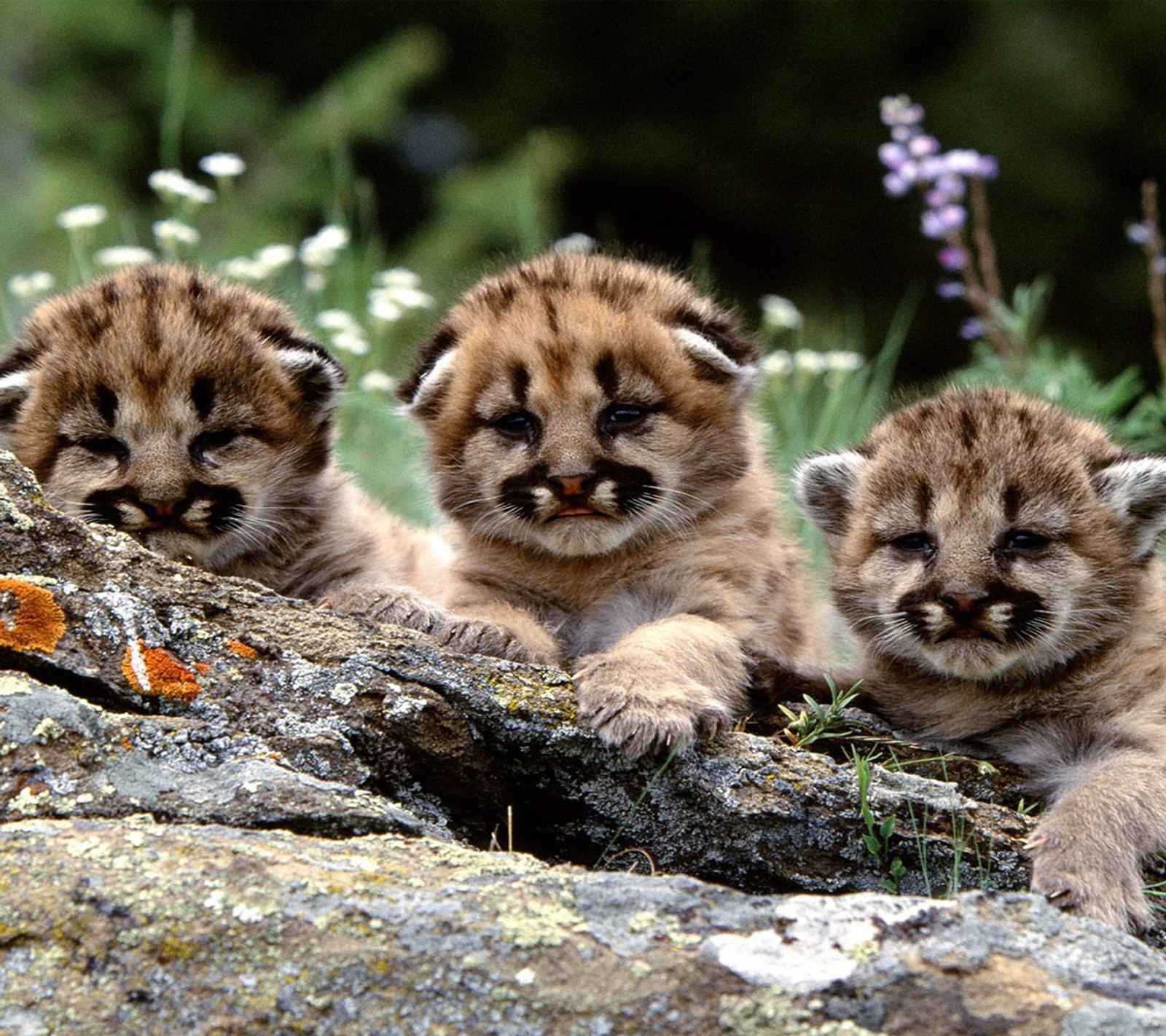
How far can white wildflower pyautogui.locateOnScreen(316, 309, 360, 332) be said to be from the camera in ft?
23.9

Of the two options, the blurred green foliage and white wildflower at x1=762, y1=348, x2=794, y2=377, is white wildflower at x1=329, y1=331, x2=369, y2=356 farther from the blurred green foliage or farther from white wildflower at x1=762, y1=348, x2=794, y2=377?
the blurred green foliage

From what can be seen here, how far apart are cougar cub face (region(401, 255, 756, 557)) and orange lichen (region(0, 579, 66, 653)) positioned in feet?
5.87

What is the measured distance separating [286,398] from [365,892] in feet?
8.65

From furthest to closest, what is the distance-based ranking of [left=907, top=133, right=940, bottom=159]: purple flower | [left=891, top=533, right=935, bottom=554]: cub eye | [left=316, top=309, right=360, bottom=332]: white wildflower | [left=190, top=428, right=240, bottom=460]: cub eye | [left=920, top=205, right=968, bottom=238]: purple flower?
[left=907, top=133, right=940, bottom=159]: purple flower < [left=316, top=309, right=360, bottom=332]: white wildflower < [left=920, top=205, right=968, bottom=238]: purple flower < [left=190, top=428, right=240, bottom=460]: cub eye < [left=891, top=533, right=935, bottom=554]: cub eye

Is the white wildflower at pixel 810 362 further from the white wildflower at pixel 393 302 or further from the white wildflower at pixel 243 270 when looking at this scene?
the white wildflower at pixel 243 270

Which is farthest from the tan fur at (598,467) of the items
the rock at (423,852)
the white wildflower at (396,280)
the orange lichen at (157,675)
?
the white wildflower at (396,280)

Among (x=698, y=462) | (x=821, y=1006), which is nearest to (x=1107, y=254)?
(x=698, y=462)

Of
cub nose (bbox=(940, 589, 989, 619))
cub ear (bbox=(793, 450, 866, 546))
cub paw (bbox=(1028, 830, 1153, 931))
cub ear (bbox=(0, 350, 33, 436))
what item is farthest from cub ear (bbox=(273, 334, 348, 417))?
cub paw (bbox=(1028, 830, 1153, 931))

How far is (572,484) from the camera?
4.99 metres

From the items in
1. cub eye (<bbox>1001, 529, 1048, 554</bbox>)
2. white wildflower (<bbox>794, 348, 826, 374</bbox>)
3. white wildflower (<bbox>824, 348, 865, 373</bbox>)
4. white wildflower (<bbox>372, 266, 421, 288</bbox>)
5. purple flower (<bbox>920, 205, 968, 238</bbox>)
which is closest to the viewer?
cub eye (<bbox>1001, 529, 1048, 554</bbox>)

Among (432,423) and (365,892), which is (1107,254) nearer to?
(432,423)

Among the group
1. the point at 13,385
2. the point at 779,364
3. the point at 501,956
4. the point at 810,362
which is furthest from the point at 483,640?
the point at 810,362

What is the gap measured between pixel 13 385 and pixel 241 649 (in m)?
1.81

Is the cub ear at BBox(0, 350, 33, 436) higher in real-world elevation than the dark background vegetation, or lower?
lower
